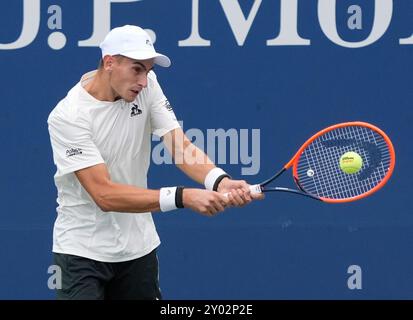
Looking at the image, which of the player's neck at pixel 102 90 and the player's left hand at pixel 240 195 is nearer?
the player's left hand at pixel 240 195

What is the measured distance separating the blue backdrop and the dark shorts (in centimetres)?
76

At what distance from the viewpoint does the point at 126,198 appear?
4.69m

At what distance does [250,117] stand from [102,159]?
111 centimetres

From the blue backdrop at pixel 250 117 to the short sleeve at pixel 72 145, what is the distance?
0.96 m

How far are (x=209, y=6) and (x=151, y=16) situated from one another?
27 cm

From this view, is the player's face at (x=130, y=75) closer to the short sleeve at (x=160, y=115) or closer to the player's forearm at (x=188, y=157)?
the short sleeve at (x=160, y=115)

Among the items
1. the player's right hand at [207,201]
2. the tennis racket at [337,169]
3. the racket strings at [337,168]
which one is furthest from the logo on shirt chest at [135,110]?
the racket strings at [337,168]

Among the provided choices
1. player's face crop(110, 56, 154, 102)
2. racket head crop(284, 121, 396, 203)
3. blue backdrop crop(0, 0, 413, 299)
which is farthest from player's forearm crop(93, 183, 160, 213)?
blue backdrop crop(0, 0, 413, 299)

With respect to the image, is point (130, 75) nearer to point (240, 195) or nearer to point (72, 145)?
point (72, 145)

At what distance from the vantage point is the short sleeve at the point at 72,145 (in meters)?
4.75

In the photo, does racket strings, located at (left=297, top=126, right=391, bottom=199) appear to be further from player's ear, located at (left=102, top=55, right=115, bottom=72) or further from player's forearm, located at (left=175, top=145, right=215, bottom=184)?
player's ear, located at (left=102, top=55, right=115, bottom=72)

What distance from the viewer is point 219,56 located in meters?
5.69
